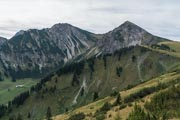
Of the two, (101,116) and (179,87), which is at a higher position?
(179,87)

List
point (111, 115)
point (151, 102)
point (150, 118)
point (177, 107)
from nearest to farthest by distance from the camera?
point (150, 118), point (177, 107), point (151, 102), point (111, 115)

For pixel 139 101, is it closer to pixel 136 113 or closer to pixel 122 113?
pixel 122 113

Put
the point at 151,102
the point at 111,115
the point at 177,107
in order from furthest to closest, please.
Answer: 1. the point at 111,115
2. the point at 151,102
3. the point at 177,107

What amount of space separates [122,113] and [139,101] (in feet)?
47.9

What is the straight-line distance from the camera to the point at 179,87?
18800cm

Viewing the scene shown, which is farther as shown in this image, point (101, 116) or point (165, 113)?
point (101, 116)

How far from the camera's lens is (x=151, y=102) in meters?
178

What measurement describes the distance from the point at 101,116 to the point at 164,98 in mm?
36495

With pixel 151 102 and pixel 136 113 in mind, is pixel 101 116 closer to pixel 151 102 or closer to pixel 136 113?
pixel 151 102

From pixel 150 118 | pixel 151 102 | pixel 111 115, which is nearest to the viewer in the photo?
pixel 150 118

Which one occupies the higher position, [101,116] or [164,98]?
[164,98]

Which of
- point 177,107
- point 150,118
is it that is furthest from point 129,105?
point 150,118

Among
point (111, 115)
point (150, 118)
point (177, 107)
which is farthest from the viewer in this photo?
point (111, 115)

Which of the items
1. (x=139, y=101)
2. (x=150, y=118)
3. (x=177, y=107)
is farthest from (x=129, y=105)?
(x=150, y=118)
